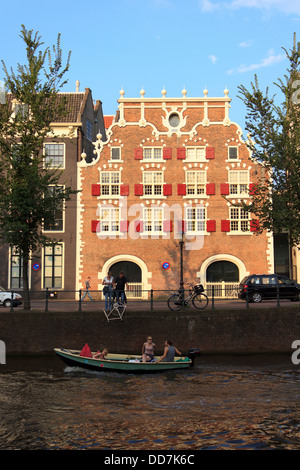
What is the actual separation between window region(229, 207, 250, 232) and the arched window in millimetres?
2460

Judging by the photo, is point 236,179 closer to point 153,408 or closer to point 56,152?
point 56,152

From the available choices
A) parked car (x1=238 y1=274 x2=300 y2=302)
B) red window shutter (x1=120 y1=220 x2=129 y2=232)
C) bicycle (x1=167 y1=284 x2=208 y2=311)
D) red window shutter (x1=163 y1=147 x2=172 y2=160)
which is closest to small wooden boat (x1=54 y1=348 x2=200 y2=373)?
bicycle (x1=167 y1=284 x2=208 y2=311)

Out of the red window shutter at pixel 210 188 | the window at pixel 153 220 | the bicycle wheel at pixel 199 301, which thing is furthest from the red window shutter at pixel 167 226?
the bicycle wheel at pixel 199 301

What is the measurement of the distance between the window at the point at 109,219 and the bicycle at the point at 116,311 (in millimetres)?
13478

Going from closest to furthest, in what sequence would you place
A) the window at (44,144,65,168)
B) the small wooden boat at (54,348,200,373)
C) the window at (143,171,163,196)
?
the small wooden boat at (54,348,200,373) < the window at (143,171,163,196) < the window at (44,144,65,168)

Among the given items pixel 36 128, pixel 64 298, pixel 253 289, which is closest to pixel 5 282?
pixel 64 298

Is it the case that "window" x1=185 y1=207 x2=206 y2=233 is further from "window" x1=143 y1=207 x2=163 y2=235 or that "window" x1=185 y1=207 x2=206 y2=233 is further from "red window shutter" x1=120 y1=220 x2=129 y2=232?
"red window shutter" x1=120 y1=220 x2=129 y2=232

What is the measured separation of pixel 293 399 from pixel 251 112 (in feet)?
50.6

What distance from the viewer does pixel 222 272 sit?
34.5 m

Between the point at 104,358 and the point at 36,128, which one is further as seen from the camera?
the point at 36,128

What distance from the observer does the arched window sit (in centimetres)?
3444
